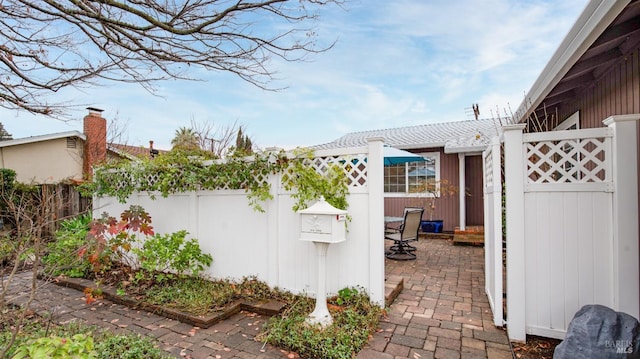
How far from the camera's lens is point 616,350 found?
2039 mm

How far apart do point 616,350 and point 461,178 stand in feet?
22.4

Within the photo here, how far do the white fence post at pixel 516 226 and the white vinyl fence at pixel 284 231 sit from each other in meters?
1.20

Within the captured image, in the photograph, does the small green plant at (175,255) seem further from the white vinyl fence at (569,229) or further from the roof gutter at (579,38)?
the roof gutter at (579,38)

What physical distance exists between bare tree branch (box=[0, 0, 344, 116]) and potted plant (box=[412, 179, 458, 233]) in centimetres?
602

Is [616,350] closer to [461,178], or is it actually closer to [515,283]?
[515,283]

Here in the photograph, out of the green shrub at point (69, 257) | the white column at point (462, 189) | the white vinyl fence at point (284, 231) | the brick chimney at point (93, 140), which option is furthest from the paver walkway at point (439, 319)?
the brick chimney at point (93, 140)

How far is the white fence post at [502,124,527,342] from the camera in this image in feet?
9.36

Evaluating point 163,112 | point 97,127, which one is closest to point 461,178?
point 163,112

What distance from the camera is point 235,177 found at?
428cm

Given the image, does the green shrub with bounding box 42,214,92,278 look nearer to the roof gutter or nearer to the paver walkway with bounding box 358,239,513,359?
the paver walkway with bounding box 358,239,513,359

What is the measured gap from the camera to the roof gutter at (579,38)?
2103mm

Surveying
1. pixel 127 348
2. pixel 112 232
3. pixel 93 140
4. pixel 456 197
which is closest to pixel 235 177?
pixel 112 232

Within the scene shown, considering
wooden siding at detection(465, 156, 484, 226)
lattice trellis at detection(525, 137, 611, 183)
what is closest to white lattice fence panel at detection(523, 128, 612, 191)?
lattice trellis at detection(525, 137, 611, 183)

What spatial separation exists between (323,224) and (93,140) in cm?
1295
